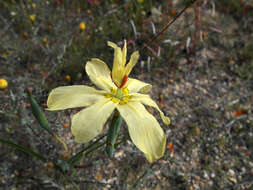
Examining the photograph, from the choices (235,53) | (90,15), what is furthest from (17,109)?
(235,53)

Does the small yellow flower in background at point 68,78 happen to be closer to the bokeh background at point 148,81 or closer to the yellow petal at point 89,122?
the bokeh background at point 148,81

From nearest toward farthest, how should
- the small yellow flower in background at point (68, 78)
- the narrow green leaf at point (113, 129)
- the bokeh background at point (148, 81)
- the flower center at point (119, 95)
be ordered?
the narrow green leaf at point (113, 129), the flower center at point (119, 95), the bokeh background at point (148, 81), the small yellow flower in background at point (68, 78)

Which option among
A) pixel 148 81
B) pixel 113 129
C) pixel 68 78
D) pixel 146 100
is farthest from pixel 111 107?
pixel 148 81

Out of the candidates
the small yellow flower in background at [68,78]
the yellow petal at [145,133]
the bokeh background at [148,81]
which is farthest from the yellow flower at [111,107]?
the small yellow flower in background at [68,78]

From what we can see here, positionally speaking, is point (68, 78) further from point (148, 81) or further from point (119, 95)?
point (119, 95)

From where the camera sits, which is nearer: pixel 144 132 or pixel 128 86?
pixel 144 132

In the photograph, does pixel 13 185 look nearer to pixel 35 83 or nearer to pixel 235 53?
pixel 35 83

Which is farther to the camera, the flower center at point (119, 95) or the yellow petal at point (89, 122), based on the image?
the flower center at point (119, 95)
